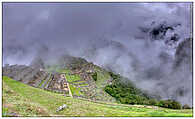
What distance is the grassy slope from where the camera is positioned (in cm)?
347

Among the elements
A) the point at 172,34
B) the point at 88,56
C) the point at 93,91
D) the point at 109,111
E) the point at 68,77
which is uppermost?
A: the point at 172,34

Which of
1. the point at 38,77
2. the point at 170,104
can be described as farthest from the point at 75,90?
the point at 170,104

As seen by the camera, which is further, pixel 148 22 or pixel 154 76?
pixel 148 22

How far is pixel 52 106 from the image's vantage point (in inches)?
145

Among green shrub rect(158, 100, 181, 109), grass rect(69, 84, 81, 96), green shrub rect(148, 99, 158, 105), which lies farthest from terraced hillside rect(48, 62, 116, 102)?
green shrub rect(158, 100, 181, 109)

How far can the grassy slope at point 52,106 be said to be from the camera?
3471 mm

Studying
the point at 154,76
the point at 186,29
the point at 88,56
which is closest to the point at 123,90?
the point at 154,76

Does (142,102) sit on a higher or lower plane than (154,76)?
lower

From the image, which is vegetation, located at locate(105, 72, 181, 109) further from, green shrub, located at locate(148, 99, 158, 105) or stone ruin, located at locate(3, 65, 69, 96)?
stone ruin, located at locate(3, 65, 69, 96)

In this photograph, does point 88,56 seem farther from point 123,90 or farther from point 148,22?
point 148,22

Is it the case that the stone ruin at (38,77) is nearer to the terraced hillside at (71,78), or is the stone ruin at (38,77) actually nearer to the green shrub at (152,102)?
the terraced hillside at (71,78)

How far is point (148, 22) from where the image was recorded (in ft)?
13.7

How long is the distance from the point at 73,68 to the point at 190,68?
328cm

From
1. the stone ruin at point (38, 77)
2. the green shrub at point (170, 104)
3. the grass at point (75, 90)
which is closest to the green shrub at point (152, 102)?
the green shrub at point (170, 104)
